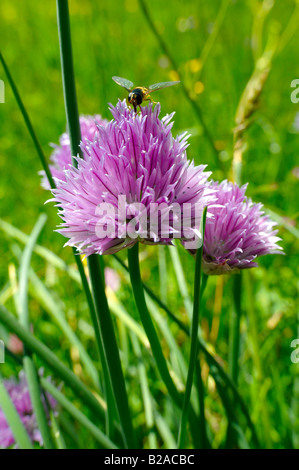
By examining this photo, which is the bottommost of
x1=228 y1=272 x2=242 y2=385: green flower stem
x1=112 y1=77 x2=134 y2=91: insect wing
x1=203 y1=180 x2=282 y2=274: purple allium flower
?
x1=228 y1=272 x2=242 y2=385: green flower stem

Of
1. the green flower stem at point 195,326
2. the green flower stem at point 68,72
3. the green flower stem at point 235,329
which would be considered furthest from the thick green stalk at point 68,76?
the green flower stem at point 235,329

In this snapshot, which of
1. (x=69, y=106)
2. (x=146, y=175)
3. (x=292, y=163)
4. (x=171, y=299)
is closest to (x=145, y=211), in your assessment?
(x=146, y=175)

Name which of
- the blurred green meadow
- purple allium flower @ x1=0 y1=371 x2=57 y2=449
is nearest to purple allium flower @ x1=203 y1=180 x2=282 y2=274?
the blurred green meadow

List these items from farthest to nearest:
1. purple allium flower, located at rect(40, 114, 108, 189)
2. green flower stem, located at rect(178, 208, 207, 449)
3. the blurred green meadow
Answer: the blurred green meadow → purple allium flower, located at rect(40, 114, 108, 189) → green flower stem, located at rect(178, 208, 207, 449)

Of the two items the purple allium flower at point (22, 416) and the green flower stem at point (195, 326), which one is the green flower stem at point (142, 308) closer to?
the green flower stem at point (195, 326)

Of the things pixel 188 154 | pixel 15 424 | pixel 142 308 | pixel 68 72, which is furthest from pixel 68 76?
pixel 188 154

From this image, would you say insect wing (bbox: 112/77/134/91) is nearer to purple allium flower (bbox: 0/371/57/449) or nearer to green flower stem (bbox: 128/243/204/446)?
green flower stem (bbox: 128/243/204/446)

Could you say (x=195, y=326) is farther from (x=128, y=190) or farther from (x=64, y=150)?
(x=64, y=150)
